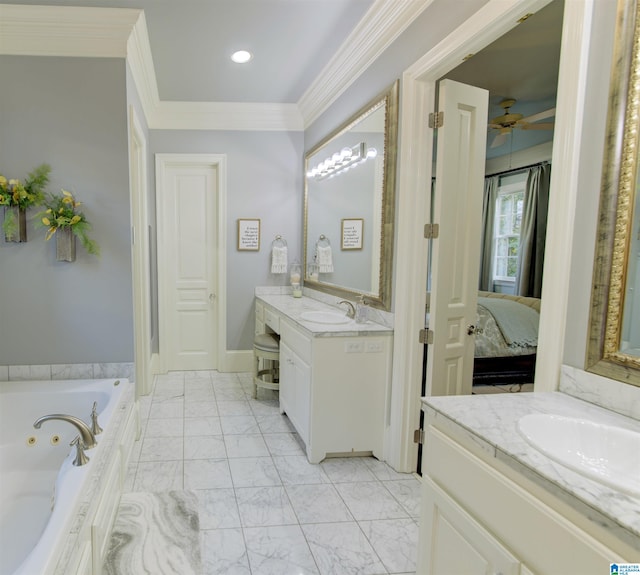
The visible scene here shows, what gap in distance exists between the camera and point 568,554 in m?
0.81

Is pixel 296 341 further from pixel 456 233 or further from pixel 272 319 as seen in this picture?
pixel 456 233

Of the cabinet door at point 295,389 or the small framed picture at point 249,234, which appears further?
the small framed picture at point 249,234

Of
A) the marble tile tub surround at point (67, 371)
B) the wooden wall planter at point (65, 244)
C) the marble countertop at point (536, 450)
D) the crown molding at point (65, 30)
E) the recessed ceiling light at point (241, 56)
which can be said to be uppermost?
the recessed ceiling light at point (241, 56)

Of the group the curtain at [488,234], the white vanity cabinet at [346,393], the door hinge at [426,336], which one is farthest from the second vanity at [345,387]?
the curtain at [488,234]

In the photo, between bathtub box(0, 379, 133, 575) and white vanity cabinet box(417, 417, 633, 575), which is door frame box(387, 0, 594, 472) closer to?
white vanity cabinet box(417, 417, 633, 575)

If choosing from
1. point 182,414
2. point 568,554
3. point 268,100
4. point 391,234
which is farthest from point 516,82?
point 182,414

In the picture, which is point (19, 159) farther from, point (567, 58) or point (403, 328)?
point (567, 58)

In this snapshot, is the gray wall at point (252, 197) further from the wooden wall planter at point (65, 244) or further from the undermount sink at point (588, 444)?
the undermount sink at point (588, 444)

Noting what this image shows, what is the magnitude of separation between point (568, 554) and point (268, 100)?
4.17 meters

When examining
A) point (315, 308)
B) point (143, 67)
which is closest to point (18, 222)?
point (143, 67)

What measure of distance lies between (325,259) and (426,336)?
164 cm

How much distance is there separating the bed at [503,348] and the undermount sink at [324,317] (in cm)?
127

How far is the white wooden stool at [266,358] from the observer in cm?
343

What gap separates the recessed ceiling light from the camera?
2.98 meters
